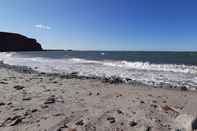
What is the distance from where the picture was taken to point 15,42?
112 meters

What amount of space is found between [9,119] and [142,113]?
2938 millimetres

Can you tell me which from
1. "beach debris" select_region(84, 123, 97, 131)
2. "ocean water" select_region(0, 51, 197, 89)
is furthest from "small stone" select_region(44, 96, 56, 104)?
"ocean water" select_region(0, 51, 197, 89)

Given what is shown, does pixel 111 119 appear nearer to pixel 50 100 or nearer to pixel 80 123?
pixel 80 123

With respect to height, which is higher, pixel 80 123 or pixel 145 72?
pixel 80 123

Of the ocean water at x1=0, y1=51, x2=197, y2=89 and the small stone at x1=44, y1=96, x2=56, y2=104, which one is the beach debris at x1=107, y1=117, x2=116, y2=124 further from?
the ocean water at x1=0, y1=51, x2=197, y2=89

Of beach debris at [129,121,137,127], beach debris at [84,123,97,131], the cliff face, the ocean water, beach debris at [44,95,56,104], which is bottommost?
the ocean water

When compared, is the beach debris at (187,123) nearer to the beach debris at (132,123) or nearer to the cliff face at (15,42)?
the beach debris at (132,123)

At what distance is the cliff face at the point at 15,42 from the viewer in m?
102

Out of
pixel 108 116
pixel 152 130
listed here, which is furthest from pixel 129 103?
pixel 152 130

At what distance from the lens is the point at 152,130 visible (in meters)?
3.07

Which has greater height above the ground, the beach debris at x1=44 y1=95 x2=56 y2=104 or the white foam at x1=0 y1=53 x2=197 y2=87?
the beach debris at x1=44 y1=95 x2=56 y2=104

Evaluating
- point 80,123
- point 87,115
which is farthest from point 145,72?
point 80,123

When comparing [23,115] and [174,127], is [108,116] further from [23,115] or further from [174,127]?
[23,115]

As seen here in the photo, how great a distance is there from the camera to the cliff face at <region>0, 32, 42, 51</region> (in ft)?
335
